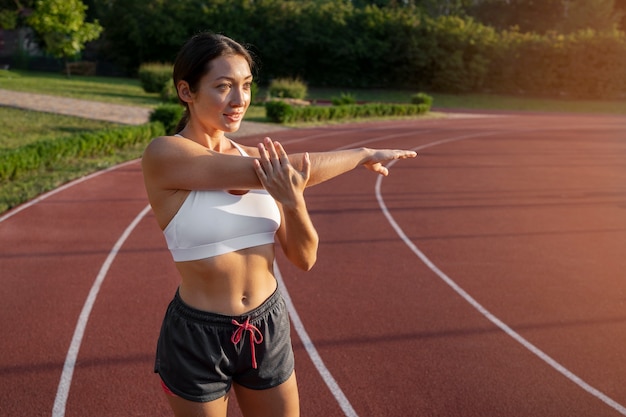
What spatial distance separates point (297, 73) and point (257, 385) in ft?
148

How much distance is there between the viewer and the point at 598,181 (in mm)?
16172

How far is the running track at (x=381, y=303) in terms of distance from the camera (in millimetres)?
5219

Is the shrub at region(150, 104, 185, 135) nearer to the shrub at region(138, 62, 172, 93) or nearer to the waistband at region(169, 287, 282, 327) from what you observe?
the shrub at region(138, 62, 172, 93)

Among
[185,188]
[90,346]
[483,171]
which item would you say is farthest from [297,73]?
[185,188]

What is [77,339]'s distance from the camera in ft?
19.9

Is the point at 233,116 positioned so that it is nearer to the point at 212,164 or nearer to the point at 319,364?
the point at 212,164

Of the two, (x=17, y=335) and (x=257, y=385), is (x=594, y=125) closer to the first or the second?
(x=17, y=335)

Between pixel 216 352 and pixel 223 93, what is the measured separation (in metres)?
0.92

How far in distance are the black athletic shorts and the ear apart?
750 mm

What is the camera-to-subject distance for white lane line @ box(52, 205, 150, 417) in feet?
16.3

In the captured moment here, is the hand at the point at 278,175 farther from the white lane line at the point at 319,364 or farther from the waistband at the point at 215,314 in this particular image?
the white lane line at the point at 319,364

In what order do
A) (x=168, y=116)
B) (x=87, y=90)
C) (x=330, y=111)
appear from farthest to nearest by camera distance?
(x=87, y=90) < (x=330, y=111) < (x=168, y=116)

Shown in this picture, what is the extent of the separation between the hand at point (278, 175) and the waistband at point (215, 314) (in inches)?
18.0

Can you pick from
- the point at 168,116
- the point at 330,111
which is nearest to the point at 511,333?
the point at 168,116
